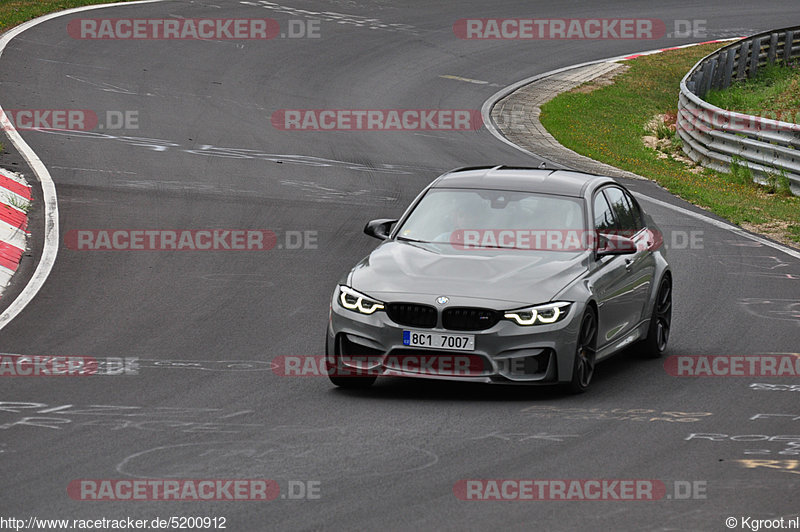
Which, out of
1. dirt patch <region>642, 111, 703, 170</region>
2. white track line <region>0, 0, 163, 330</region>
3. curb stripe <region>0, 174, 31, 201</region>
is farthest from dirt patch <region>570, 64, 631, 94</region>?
curb stripe <region>0, 174, 31, 201</region>

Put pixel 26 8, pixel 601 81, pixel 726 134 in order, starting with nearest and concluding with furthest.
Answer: pixel 726 134
pixel 601 81
pixel 26 8

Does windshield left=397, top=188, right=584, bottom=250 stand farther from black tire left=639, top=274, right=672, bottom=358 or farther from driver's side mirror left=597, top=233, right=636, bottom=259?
black tire left=639, top=274, right=672, bottom=358

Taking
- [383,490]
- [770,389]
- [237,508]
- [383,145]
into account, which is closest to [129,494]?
[237,508]

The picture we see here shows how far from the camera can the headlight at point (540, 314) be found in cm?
Answer: 949

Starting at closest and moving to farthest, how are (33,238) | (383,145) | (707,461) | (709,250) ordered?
(707,461) → (33,238) → (709,250) → (383,145)

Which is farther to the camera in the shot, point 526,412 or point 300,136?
point 300,136

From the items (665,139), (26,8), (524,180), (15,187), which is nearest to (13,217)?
(15,187)

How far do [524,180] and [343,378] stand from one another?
8.32 feet

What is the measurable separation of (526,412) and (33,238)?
8.02 metres

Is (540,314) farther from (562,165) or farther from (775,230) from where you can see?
(562,165)

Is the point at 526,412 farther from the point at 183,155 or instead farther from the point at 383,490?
the point at 183,155

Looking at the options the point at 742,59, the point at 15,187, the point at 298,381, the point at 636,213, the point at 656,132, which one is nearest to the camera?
the point at 298,381

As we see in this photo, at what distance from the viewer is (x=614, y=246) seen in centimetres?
1054

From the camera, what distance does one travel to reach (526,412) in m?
9.32
